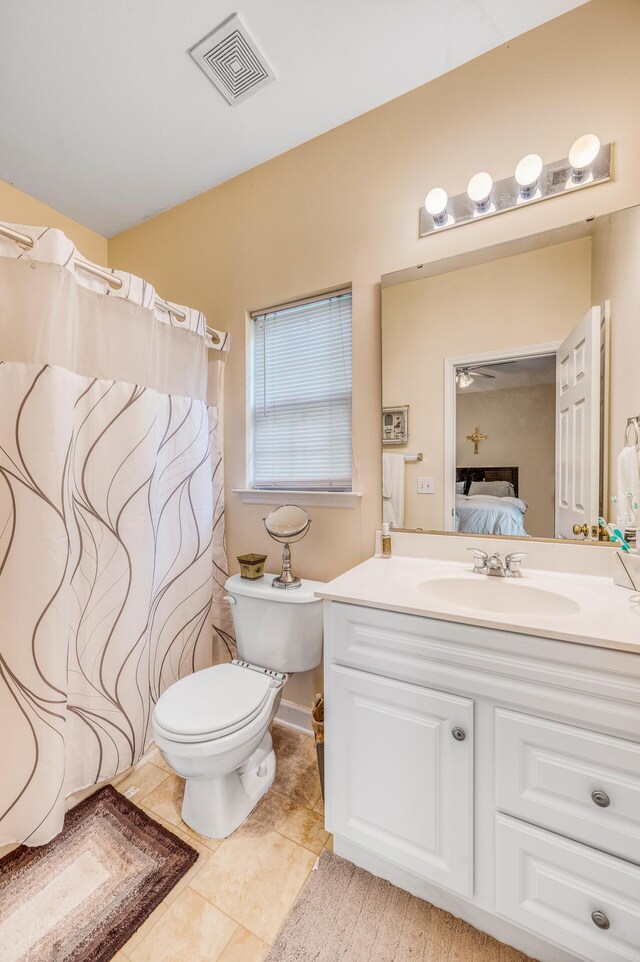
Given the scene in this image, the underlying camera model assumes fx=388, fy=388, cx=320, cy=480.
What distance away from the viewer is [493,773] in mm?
926

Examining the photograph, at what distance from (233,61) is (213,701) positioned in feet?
7.28

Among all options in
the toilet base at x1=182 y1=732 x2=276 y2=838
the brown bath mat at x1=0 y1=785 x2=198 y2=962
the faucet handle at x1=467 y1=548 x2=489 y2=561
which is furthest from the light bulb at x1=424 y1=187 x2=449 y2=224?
the brown bath mat at x1=0 y1=785 x2=198 y2=962

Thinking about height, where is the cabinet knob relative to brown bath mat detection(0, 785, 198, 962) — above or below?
above

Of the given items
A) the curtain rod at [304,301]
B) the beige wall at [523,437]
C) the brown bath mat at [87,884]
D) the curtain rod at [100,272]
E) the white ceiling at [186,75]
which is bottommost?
the brown bath mat at [87,884]

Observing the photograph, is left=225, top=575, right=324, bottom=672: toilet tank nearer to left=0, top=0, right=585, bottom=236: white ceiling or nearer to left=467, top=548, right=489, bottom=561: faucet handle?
left=467, top=548, right=489, bottom=561: faucet handle

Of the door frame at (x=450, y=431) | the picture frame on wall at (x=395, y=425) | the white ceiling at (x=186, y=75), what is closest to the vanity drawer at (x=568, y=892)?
the door frame at (x=450, y=431)

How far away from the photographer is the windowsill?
1620mm

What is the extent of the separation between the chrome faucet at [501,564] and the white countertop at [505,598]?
2cm

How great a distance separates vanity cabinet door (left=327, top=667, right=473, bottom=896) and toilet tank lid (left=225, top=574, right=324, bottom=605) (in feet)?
1.30

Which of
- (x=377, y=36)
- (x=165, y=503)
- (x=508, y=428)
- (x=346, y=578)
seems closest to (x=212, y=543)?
(x=165, y=503)

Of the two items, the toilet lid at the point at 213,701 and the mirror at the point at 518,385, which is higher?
the mirror at the point at 518,385

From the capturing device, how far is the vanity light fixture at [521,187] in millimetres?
1184

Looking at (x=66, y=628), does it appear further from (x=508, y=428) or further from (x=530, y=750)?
(x=508, y=428)

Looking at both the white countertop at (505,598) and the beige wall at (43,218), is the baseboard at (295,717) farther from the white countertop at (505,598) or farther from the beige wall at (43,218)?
the beige wall at (43,218)
